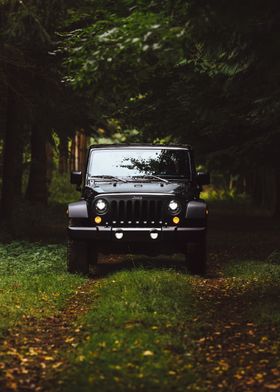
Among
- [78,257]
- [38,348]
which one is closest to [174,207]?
[78,257]

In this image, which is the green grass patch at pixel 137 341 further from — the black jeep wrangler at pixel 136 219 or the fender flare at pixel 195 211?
the fender flare at pixel 195 211

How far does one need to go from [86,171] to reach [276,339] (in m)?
6.31

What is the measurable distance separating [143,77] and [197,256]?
3815mm

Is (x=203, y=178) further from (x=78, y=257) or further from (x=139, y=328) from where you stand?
(x=139, y=328)

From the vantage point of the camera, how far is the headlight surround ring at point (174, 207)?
12.7m

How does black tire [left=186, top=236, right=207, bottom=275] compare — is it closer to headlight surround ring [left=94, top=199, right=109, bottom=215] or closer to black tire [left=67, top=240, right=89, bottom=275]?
headlight surround ring [left=94, top=199, right=109, bottom=215]

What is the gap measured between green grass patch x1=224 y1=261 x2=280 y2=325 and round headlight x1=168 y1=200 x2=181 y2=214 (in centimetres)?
150

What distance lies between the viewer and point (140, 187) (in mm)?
12984

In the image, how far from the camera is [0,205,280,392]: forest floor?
6883 mm

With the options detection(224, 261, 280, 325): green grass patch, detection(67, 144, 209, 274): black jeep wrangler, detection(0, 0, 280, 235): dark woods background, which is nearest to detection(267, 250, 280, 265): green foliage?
detection(224, 261, 280, 325): green grass patch

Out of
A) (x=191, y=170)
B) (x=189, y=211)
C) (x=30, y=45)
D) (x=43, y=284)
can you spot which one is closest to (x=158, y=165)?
(x=191, y=170)

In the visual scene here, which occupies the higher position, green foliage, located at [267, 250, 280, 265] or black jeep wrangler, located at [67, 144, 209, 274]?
black jeep wrangler, located at [67, 144, 209, 274]

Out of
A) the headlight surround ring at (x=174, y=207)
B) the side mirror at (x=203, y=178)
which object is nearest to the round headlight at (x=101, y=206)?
the headlight surround ring at (x=174, y=207)

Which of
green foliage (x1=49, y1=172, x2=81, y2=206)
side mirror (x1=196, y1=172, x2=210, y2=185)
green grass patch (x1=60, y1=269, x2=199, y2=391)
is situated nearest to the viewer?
green grass patch (x1=60, y1=269, x2=199, y2=391)
